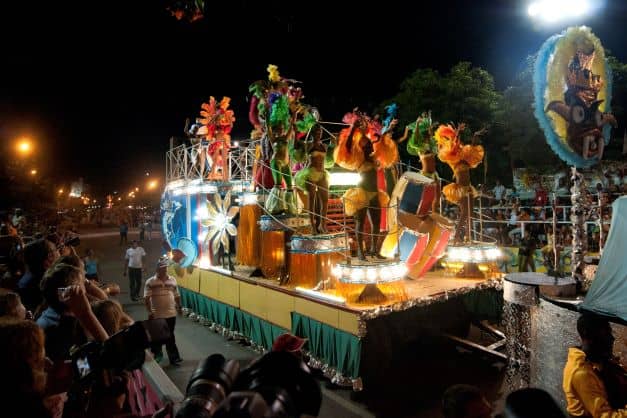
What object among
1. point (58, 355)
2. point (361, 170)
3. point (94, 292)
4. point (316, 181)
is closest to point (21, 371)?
point (58, 355)

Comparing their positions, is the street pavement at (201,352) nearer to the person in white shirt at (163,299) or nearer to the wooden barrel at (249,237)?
the person in white shirt at (163,299)

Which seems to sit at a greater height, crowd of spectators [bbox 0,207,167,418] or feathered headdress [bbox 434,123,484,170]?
feathered headdress [bbox 434,123,484,170]

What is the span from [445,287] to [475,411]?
5.80 meters

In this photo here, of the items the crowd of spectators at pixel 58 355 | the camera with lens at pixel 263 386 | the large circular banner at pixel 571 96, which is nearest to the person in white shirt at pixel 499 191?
the large circular banner at pixel 571 96

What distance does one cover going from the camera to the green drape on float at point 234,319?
24.9ft

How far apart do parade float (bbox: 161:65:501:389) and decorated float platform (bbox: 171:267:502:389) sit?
0.02 meters

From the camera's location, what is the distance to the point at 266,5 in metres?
6.09

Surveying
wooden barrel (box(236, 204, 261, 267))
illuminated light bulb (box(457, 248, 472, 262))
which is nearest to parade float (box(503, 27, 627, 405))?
illuminated light bulb (box(457, 248, 472, 262))

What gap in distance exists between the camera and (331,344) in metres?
6.23

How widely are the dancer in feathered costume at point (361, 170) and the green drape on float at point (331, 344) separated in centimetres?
144

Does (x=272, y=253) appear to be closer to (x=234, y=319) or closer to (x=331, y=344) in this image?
(x=234, y=319)

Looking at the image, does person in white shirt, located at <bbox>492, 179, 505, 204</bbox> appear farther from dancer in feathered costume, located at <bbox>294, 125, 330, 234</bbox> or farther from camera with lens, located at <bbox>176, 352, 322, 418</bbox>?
camera with lens, located at <bbox>176, 352, 322, 418</bbox>

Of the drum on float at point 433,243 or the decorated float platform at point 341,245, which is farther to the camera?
the drum on float at point 433,243

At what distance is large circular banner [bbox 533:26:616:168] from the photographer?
5.24 metres
